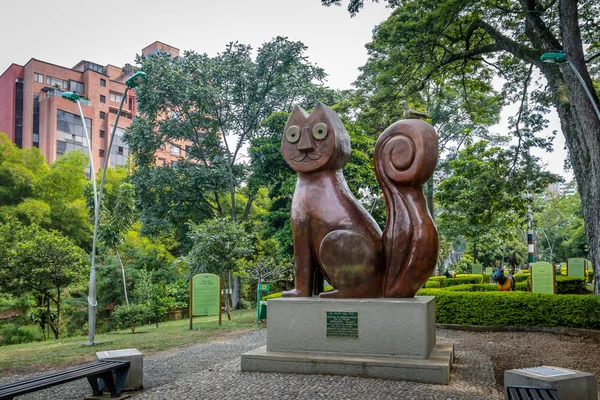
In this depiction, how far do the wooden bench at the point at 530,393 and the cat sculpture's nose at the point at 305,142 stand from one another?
456cm

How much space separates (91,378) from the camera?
19.8ft

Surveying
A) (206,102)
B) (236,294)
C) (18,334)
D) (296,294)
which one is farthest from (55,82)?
(296,294)

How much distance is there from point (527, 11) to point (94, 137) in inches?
1834

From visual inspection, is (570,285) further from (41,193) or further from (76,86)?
(76,86)

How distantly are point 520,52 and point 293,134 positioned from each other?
967cm

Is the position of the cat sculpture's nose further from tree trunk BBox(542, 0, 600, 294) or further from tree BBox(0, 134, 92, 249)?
tree BBox(0, 134, 92, 249)

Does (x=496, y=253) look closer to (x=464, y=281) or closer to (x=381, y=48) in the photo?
(x=464, y=281)

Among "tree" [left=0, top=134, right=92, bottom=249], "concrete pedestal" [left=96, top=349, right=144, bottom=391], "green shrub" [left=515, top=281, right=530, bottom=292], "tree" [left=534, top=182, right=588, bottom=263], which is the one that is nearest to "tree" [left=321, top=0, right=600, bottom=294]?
"green shrub" [left=515, top=281, right=530, bottom=292]

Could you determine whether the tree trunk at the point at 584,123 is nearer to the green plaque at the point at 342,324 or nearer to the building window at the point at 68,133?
the green plaque at the point at 342,324

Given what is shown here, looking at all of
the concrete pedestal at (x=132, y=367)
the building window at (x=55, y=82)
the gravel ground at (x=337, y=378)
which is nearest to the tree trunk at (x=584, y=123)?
the gravel ground at (x=337, y=378)

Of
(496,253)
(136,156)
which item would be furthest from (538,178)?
(496,253)

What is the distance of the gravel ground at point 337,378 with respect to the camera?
19.1 ft

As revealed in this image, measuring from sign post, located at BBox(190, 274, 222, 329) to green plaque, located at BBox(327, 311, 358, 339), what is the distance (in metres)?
8.41

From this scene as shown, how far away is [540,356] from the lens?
8.91m
